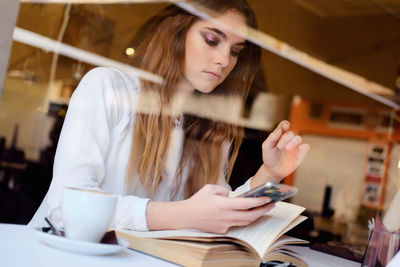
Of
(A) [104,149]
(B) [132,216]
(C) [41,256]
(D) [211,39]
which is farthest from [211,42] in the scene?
(C) [41,256]

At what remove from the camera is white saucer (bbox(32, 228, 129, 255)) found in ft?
2.04

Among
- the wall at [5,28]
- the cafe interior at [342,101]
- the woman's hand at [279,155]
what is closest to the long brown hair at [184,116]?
the woman's hand at [279,155]

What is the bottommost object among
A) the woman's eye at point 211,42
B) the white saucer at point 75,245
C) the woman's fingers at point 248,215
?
the white saucer at point 75,245

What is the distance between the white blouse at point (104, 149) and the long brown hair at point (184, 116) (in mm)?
20

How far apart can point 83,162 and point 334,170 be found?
17.3 feet

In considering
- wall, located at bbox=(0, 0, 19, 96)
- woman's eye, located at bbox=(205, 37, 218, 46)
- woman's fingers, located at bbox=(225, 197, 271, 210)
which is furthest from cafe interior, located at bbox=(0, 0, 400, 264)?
woman's fingers, located at bbox=(225, 197, 271, 210)

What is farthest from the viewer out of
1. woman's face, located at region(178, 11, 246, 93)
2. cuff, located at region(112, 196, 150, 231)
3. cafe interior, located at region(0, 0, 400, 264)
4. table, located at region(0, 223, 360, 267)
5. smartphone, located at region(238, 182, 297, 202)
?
cafe interior, located at region(0, 0, 400, 264)

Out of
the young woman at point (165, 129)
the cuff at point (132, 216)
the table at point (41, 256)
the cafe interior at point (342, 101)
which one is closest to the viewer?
the table at point (41, 256)

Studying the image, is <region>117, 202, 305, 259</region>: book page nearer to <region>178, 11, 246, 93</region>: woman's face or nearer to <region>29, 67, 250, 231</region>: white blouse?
<region>29, 67, 250, 231</region>: white blouse

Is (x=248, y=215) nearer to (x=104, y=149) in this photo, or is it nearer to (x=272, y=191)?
(x=272, y=191)

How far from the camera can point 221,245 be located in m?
0.69

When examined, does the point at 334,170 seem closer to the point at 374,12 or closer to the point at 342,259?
the point at 374,12

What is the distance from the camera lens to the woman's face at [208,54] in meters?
1.14

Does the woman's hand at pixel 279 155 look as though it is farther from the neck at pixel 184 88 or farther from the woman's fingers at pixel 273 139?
the neck at pixel 184 88
